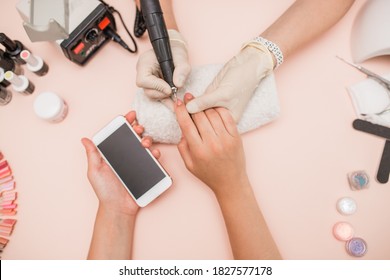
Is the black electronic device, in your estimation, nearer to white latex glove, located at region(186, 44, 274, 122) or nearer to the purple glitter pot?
white latex glove, located at region(186, 44, 274, 122)

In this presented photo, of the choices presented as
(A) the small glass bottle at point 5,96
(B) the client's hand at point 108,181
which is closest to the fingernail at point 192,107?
(B) the client's hand at point 108,181

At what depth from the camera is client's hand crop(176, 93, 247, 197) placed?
66cm

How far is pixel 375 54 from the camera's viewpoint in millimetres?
729

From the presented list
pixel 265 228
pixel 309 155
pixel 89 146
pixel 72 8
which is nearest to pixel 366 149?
pixel 309 155

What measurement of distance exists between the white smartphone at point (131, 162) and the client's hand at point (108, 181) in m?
0.01

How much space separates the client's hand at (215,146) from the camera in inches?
26.1

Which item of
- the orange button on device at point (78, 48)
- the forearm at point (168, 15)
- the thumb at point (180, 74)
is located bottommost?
the thumb at point (180, 74)

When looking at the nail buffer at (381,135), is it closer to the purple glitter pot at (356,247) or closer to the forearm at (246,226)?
the purple glitter pot at (356,247)

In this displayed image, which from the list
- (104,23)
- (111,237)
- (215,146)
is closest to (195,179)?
(215,146)

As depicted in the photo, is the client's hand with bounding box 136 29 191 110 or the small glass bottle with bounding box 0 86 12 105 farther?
the small glass bottle with bounding box 0 86 12 105

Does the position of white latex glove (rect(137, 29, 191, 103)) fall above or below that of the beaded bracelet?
above

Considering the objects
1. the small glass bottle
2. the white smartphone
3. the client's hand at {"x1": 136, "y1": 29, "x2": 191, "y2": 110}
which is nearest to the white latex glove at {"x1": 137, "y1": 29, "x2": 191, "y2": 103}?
the client's hand at {"x1": 136, "y1": 29, "x2": 191, "y2": 110}

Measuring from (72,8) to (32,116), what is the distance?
11.1 inches

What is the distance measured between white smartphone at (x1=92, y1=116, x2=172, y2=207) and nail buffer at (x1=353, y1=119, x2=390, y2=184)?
460mm
